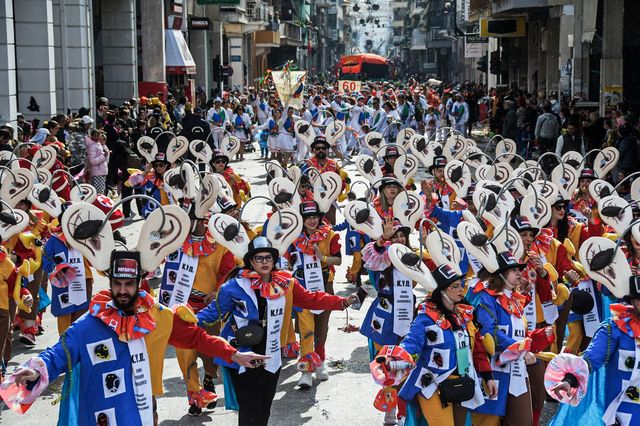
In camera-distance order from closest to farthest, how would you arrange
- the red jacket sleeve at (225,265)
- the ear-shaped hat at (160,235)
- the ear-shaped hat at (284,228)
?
the ear-shaped hat at (160,235) → the ear-shaped hat at (284,228) → the red jacket sleeve at (225,265)

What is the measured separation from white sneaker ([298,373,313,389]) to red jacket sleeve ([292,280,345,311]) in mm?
A: 2094

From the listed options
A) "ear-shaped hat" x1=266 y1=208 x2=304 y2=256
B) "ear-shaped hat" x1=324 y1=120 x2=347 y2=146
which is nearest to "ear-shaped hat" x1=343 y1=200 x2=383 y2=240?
"ear-shaped hat" x1=266 y1=208 x2=304 y2=256

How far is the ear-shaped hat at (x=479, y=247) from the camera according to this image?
291 inches

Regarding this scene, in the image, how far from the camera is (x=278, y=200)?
1095 cm

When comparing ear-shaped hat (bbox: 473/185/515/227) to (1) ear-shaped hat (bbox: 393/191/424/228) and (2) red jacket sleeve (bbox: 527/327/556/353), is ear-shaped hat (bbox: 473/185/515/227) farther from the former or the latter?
(2) red jacket sleeve (bbox: 527/327/556/353)

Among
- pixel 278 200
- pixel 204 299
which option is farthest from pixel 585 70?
pixel 204 299

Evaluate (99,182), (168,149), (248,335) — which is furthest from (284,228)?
(99,182)

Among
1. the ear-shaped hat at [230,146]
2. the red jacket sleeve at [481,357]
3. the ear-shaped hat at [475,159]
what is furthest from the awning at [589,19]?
the red jacket sleeve at [481,357]

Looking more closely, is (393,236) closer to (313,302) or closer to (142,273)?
(313,302)

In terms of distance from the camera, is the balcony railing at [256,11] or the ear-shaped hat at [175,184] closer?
the ear-shaped hat at [175,184]

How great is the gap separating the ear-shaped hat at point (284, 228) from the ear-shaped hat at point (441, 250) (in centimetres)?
125

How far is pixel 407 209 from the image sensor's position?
9844 millimetres

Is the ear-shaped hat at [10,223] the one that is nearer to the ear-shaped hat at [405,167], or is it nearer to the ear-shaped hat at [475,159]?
the ear-shaped hat at [405,167]

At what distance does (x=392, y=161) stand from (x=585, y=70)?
16.8 m
